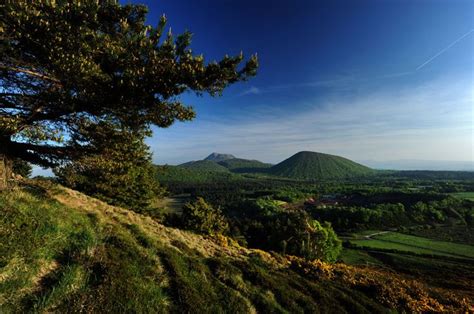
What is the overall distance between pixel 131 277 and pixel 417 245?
8744cm

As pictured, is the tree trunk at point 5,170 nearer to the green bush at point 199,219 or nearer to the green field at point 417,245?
the green bush at point 199,219

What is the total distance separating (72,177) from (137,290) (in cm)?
1219

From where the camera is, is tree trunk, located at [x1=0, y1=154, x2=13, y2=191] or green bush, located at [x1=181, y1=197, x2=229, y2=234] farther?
green bush, located at [x1=181, y1=197, x2=229, y2=234]

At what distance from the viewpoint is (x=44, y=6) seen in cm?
801

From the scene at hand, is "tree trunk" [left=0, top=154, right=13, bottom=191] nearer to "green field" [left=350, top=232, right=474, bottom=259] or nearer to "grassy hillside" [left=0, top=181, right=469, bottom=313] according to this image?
"grassy hillside" [left=0, top=181, right=469, bottom=313]

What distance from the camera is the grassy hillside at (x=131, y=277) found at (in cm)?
536

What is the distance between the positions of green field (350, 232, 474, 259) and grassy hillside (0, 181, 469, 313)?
2678 inches

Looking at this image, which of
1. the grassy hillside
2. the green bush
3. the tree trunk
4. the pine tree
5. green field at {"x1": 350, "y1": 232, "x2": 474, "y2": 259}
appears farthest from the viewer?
green field at {"x1": 350, "y1": 232, "x2": 474, "y2": 259}

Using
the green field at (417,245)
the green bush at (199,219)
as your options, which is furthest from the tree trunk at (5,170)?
the green field at (417,245)

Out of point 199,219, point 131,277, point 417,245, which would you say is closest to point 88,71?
point 131,277

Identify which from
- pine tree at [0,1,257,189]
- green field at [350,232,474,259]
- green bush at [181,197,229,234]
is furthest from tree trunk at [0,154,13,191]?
green field at [350,232,474,259]

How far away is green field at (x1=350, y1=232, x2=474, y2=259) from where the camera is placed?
6456cm

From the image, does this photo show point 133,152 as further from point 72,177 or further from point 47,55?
point 47,55

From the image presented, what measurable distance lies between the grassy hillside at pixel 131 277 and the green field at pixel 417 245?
6801 centimetres
